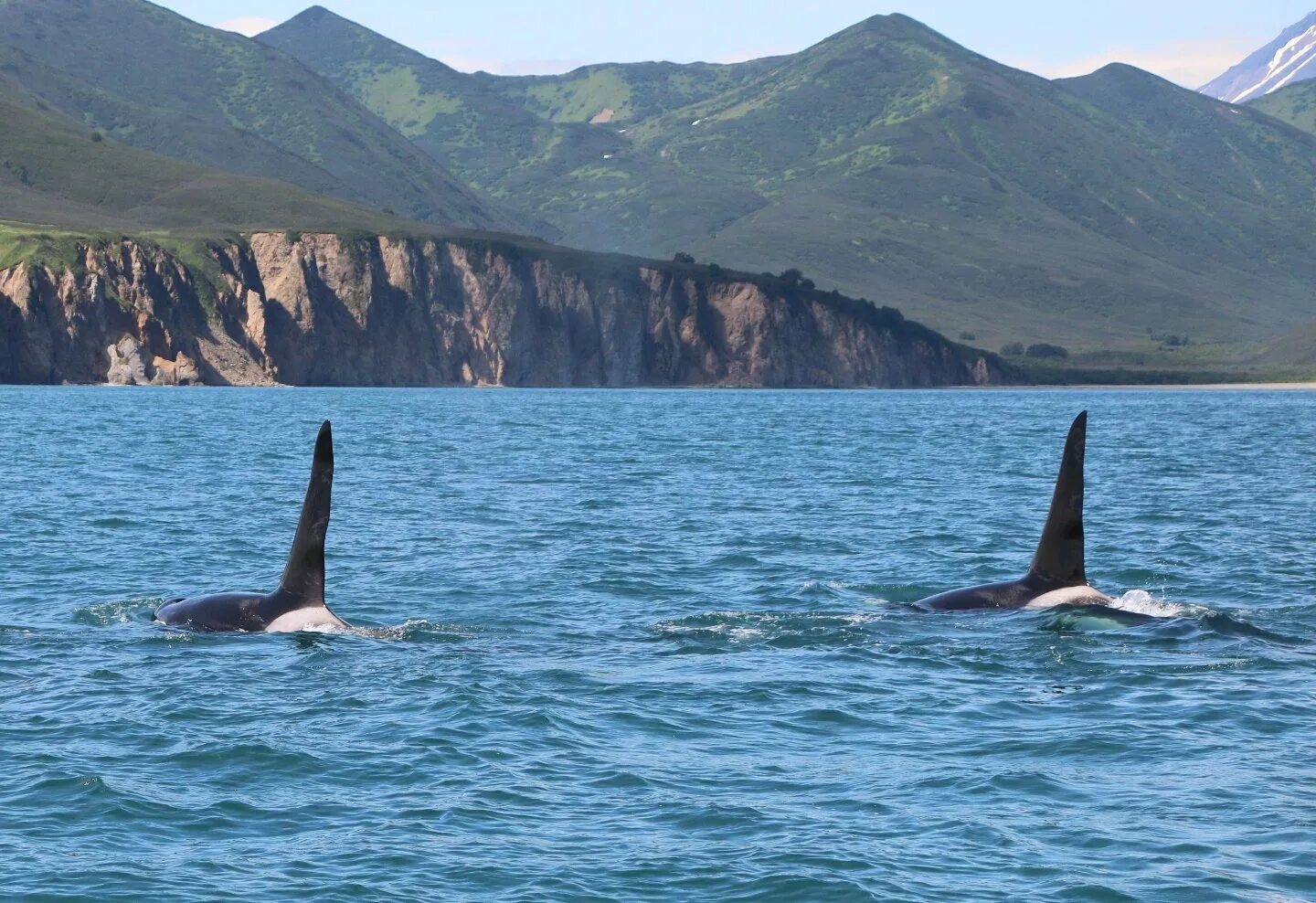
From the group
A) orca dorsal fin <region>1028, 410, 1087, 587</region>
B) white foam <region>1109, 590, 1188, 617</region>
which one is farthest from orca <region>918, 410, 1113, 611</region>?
white foam <region>1109, 590, 1188, 617</region>

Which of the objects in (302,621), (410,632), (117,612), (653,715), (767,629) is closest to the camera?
(653,715)

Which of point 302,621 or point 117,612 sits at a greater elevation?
point 302,621

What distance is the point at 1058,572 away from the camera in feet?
97.1

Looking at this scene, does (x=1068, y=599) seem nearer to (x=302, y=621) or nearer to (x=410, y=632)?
(x=410, y=632)

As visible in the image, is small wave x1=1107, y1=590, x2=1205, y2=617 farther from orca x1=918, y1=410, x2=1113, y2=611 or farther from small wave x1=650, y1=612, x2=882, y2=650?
small wave x1=650, y1=612, x2=882, y2=650

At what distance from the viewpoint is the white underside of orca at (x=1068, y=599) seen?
1152 inches

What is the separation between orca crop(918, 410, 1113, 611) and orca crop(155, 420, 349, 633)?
10805 mm

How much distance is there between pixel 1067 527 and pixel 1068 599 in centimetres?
148

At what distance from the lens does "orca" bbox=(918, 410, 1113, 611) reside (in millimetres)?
28328

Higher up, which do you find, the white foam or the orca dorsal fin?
Answer: the orca dorsal fin

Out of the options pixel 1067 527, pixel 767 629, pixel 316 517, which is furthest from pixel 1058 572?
pixel 316 517

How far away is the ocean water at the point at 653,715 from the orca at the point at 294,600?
1.80 ft

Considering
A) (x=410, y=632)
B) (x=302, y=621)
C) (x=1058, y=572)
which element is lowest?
(x=410, y=632)

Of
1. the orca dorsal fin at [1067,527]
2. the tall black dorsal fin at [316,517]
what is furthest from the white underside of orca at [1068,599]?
the tall black dorsal fin at [316,517]
